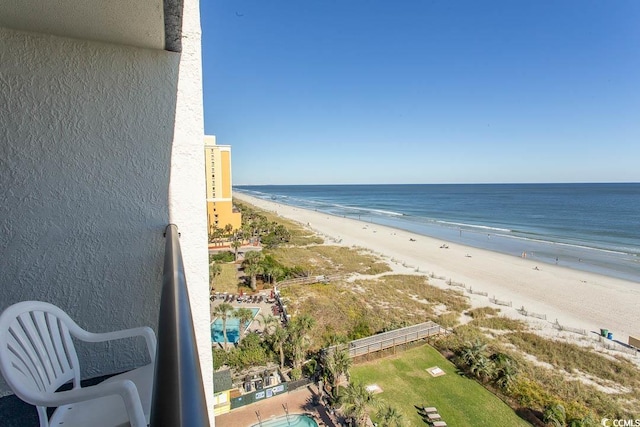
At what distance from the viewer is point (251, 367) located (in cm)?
934

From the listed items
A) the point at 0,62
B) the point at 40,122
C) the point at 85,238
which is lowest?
the point at 85,238

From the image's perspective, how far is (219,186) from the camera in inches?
1017

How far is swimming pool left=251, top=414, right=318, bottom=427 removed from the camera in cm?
695

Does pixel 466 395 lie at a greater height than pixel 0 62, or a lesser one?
lesser

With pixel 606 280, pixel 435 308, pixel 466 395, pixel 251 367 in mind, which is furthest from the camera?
pixel 606 280

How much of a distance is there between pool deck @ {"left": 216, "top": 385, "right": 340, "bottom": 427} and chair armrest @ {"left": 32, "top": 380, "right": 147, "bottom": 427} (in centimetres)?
732

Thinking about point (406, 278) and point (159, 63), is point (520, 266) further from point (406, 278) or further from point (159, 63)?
point (159, 63)

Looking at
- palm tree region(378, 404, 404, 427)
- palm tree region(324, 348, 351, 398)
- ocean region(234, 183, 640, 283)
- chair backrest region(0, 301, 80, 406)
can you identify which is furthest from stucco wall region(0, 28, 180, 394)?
ocean region(234, 183, 640, 283)

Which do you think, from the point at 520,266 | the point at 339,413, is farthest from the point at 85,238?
the point at 520,266

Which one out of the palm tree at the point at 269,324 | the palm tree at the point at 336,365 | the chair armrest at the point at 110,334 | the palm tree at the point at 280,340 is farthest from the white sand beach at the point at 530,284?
the chair armrest at the point at 110,334

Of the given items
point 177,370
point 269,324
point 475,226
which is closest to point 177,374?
point 177,370

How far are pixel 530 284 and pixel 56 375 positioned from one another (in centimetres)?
2051

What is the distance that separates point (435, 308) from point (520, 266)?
34.1 ft

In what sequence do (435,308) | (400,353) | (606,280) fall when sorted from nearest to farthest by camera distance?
(400,353) < (435,308) < (606,280)
